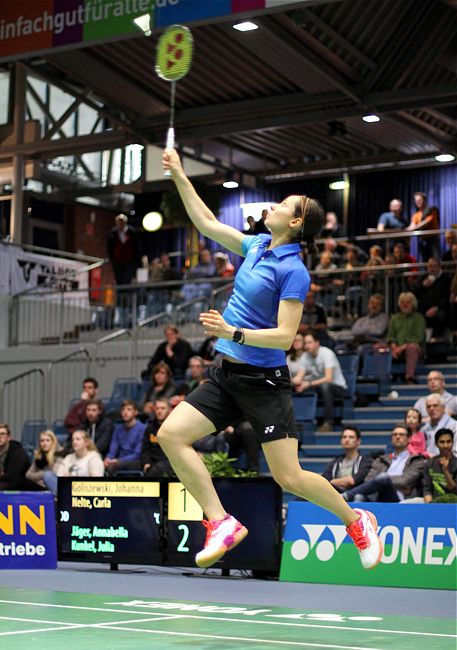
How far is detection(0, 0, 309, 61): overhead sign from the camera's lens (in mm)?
13414

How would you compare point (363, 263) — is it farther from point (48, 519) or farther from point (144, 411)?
point (48, 519)

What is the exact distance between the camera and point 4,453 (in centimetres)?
1418

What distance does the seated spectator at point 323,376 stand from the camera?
15.0 m

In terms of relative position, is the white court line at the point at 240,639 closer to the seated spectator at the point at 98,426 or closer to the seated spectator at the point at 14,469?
the seated spectator at the point at 14,469

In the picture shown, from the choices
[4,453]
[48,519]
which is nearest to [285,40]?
[4,453]

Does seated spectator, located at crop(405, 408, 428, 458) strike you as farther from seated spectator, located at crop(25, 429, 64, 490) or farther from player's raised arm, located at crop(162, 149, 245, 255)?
player's raised arm, located at crop(162, 149, 245, 255)

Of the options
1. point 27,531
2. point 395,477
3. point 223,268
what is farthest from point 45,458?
point 223,268

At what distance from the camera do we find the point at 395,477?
11.9m

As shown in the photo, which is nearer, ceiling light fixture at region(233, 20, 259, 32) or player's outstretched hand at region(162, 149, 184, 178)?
player's outstretched hand at region(162, 149, 184, 178)

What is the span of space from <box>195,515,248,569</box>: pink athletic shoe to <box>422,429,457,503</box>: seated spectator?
18.1 feet

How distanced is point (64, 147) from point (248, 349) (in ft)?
51.5

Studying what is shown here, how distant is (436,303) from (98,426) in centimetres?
524

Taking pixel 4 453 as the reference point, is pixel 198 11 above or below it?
above

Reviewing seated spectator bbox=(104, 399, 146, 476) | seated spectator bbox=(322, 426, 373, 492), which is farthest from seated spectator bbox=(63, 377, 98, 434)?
seated spectator bbox=(322, 426, 373, 492)
